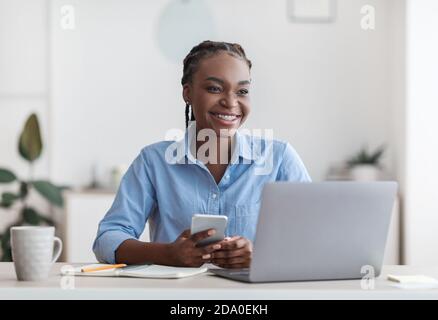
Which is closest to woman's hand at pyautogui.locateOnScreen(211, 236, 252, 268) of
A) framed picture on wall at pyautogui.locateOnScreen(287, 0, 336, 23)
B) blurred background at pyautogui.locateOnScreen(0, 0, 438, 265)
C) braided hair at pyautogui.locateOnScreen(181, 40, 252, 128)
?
braided hair at pyautogui.locateOnScreen(181, 40, 252, 128)

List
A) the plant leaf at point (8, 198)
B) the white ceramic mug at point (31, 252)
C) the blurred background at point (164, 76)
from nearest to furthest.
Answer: the white ceramic mug at point (31, 252) < the plant leaf at point (8, 198) < the blurred background at point (164, 76)

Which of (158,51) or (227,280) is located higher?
(158,51)

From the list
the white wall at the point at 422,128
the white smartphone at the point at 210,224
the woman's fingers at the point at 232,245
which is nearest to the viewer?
the white smartphone at the point at 210,224

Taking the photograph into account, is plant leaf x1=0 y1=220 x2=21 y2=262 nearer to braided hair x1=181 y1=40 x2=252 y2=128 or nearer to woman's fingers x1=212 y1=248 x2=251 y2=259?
braided hair x1=181 y1=40 x2=252 y2=128

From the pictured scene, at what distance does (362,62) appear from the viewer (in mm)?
4836

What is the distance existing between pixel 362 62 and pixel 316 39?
1.08 feet

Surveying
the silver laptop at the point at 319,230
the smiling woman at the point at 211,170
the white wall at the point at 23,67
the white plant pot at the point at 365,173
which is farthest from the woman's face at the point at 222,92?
the white wall at the point at 23,67

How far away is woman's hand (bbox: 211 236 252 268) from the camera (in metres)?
1.81

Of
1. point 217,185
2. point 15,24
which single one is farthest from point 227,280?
point 15,24

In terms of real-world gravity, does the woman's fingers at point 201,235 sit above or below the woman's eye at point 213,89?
below

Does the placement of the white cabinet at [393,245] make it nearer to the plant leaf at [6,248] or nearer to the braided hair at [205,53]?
the plant leaf at [6,248]

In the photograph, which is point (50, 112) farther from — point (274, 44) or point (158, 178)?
point (158, 178)

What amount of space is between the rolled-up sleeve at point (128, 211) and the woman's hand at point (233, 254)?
29cm

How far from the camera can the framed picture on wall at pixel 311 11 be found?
4816 millimetres
